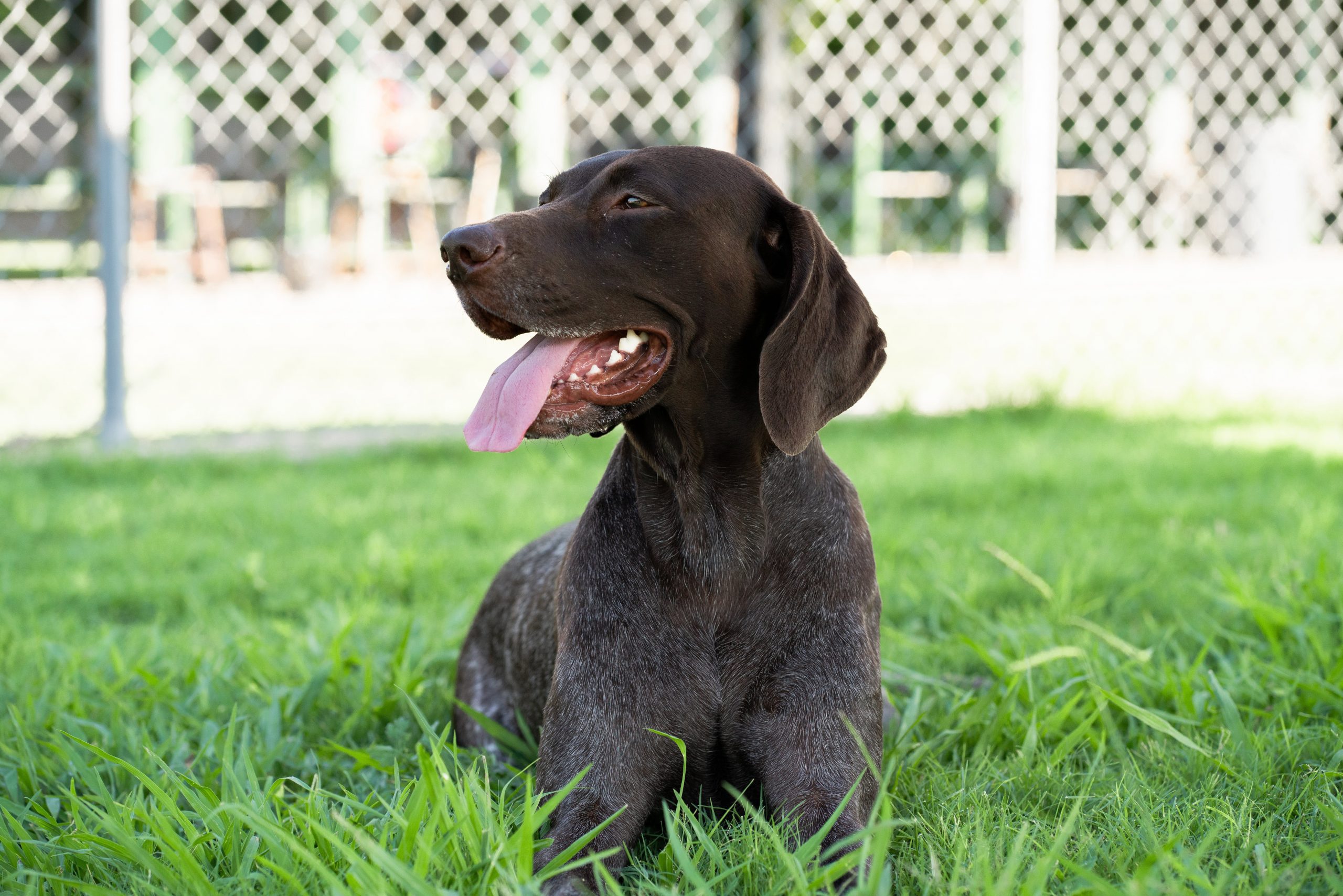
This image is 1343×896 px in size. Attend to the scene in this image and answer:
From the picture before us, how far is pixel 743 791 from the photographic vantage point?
2.48 meters

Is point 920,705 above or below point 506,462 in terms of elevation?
above

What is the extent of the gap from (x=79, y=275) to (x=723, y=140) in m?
7.00

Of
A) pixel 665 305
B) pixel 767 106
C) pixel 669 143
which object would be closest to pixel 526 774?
pixel 665 305

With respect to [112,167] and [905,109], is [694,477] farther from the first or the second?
[905,109]

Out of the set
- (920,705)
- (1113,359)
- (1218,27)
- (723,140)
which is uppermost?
(1218,27)

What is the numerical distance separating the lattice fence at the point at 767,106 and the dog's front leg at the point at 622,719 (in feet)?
23.0

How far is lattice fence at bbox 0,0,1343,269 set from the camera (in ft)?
34.7

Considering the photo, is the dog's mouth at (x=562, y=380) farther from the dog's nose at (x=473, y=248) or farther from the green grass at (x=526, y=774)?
the green grass at (x=526, y=774)

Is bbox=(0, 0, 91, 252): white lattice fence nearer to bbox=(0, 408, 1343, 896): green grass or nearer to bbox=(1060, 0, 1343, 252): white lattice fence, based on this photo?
bbox=(0, 408, 1343, 896): green grass

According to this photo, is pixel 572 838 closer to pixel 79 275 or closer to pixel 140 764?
pixel 140 764

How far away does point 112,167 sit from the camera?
6.39 meters

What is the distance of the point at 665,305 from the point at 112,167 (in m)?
4.97

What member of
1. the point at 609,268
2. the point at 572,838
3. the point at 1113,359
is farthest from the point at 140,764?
the point at 1113,359

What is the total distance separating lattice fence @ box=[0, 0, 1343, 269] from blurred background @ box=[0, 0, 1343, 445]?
0.17 ft
